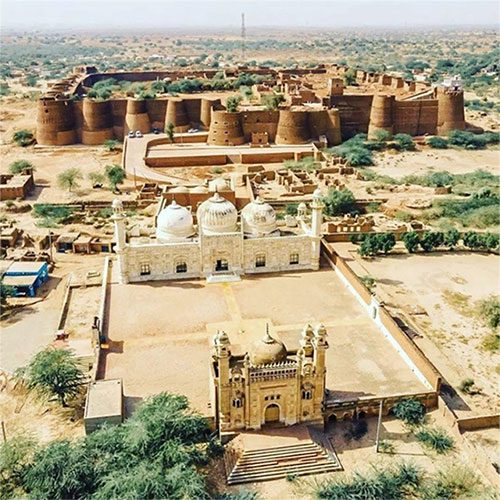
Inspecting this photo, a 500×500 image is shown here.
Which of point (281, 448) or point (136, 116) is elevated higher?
point (136, 116)

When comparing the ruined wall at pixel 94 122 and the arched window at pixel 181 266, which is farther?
the ruined wall at pixel 94 122

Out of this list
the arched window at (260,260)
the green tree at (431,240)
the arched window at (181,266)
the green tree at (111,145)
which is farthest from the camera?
the green tree at (111,145)

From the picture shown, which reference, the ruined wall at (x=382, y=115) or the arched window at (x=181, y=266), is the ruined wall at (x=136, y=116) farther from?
the arched window at (x=181, y=266)

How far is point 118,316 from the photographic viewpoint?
25.5m

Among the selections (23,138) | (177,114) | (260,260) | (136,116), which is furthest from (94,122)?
(260,260)

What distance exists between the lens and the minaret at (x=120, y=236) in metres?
27.3

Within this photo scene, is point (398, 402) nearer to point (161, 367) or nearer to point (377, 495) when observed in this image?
point (377, 495)

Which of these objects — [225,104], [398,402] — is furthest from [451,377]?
[225,104]

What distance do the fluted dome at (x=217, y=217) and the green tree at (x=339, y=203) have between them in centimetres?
1317

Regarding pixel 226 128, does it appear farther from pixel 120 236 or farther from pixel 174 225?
pixel 120 236

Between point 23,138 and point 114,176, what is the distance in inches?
794

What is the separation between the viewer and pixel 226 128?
192 feet

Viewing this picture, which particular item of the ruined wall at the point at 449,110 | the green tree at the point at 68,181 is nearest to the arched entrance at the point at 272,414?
the green tree at the point at 68,181

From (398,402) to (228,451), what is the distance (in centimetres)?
595
